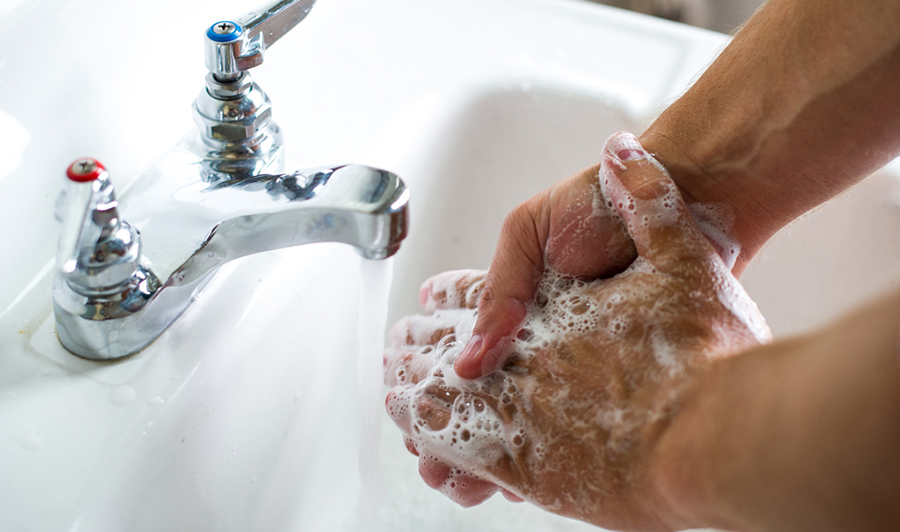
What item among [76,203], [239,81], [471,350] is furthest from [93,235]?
[471,350]

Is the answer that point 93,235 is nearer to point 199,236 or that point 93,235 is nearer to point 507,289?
point 199,236

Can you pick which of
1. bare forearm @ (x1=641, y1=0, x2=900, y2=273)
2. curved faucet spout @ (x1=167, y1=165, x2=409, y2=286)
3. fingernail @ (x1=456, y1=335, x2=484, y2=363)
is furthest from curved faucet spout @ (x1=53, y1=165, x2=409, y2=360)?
bare forearm @ (x1=641, y1=0, x2=900, y2=273)

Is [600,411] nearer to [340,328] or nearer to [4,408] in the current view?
[340,328]

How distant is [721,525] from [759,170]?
256 mm

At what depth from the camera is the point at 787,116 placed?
0.47 meters

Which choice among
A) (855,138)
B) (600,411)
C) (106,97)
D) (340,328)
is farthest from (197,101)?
(855,138)

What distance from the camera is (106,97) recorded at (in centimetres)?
46

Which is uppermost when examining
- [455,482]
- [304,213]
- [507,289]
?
[304,213]

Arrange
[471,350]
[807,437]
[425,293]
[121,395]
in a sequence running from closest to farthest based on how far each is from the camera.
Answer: [807,437]
[121,395]
[471,350]
[425,293]

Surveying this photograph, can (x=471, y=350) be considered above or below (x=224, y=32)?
below

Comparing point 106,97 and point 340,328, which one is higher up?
point 106,97

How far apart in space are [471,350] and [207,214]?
0.19m

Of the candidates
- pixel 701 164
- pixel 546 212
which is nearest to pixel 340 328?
pixel 546 212

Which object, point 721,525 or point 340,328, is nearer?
point 721,525
